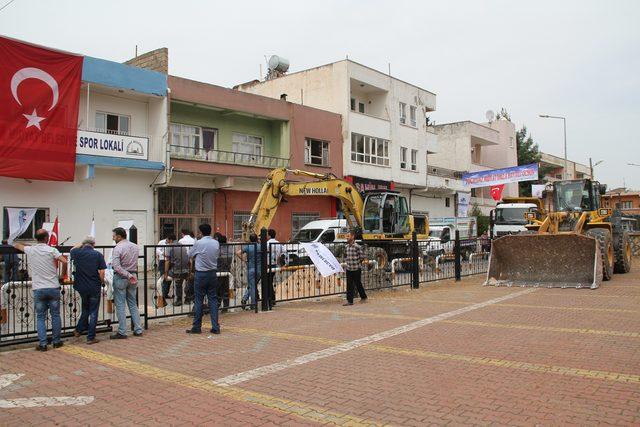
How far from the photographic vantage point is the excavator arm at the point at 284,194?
16.1 meters

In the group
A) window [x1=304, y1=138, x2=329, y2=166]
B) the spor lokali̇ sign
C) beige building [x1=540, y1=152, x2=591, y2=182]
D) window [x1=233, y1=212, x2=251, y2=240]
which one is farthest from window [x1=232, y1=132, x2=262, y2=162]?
beige building [x1=540, y1=152, x2=591, y2=182]

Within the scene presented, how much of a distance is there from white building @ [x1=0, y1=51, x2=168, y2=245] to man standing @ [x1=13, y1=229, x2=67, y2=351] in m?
11.2

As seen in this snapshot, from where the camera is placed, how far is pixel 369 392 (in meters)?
5.53

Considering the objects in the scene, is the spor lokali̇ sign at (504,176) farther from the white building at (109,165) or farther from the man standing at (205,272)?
the man standing at (205,272)

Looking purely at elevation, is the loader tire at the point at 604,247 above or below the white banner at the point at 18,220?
below

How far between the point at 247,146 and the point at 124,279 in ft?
60.6

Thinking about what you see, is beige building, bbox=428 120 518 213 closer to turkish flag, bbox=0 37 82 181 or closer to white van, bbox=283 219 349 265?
white van, bbox=283 219 349 265

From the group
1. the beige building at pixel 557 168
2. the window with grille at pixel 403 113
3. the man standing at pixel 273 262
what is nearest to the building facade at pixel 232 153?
the window with grille at pixel 403 113

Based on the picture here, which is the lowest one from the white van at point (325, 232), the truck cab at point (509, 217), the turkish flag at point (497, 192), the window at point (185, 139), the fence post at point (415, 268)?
the fence post at point (415, 268)

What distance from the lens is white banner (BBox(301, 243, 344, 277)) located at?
39.7 ft

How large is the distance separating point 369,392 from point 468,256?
13.2m

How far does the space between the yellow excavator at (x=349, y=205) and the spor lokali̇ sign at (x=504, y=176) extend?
31.4ft

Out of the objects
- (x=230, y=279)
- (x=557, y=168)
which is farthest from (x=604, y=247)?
(x=557, y=168)

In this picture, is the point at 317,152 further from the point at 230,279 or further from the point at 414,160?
the point at 230,279
